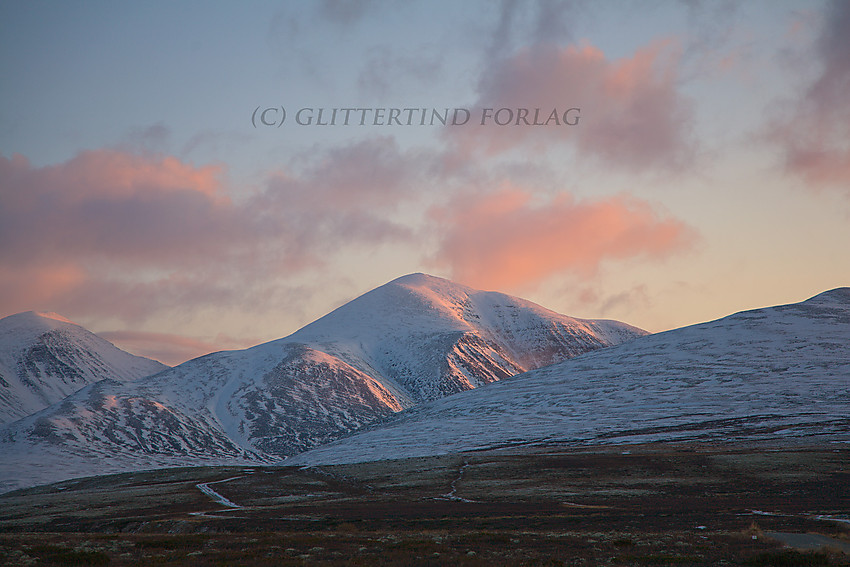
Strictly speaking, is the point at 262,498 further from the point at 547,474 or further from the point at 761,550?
the point at 761,550

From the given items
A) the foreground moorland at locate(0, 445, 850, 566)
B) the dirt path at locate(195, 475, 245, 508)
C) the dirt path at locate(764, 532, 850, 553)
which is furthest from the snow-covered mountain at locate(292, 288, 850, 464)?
the dirt path at locate(764, 532, 850, 553)

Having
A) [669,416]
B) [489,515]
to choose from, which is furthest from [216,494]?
[669,416]

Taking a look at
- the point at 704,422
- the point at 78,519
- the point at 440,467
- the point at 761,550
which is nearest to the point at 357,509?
the point at 78,519

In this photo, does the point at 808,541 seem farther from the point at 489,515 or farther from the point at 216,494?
the point at 216,494

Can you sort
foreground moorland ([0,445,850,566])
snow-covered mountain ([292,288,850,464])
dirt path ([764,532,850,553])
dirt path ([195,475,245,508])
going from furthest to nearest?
snow-covered mountain ([292,288,850,464])
dirt path ([195,475,245,508])
foreground moorland ([0,445,850,566])
dirt path ([764,532,850,553])

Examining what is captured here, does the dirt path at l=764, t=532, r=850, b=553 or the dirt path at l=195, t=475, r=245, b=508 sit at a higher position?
the dirt path at l=764, t=532, r=850, b=553

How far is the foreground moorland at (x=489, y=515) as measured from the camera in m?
33.4

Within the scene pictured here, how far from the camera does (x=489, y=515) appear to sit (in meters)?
55.3

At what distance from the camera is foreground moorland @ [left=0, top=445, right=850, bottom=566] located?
33.4 meters

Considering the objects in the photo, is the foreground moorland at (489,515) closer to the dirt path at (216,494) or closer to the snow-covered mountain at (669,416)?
the dirt path at (216,494)

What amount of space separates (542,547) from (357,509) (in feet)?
109

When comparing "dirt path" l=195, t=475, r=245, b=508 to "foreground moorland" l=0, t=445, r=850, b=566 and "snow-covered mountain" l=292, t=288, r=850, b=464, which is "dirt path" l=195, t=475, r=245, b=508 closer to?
"foreground moorland" l=0, t=445, r=850, b=566

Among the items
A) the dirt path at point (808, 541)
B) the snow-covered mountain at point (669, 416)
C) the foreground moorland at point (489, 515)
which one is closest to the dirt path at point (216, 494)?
the foreground moorland at point (489, 515)

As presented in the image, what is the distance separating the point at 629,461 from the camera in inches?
3935
